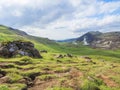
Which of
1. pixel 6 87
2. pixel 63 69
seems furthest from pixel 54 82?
pixel 63 69

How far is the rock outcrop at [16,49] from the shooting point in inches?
3669

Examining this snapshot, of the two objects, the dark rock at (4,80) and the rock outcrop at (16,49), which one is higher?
the rock outcrop at (16,49)

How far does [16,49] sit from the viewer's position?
97.4 metres

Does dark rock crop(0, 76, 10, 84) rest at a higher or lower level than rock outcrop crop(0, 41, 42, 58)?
lower

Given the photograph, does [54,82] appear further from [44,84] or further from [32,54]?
[32,54]

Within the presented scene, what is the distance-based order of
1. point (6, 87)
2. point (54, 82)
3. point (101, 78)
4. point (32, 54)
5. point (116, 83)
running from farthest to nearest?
point (32, 54), point (101, 78), point (116, 83), point (54, 82), point (6, 87)

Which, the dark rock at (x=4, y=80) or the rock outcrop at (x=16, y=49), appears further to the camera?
the rock outcrop at (x=16, y=49)

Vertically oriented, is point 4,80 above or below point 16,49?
below

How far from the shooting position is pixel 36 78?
5450 cm

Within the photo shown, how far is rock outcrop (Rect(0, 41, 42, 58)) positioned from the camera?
93188 mm

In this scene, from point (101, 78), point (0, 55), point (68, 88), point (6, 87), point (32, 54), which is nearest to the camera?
point (6, 87)

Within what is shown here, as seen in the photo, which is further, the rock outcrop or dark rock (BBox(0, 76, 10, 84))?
the rock outcrop

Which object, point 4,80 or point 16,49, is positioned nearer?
point 4,80

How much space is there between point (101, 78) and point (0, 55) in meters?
46.2
